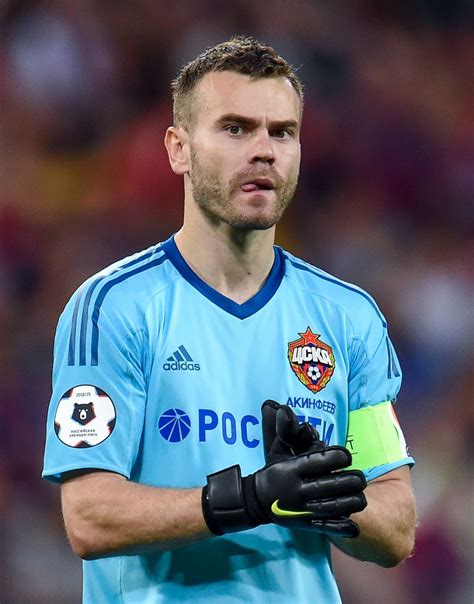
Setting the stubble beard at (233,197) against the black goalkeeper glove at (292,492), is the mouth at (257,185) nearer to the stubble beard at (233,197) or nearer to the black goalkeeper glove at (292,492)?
Answer: the stubble beard at (233,197)

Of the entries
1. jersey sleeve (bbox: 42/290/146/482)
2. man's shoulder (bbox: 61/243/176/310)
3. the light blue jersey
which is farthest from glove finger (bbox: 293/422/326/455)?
man's shoulder (bbox: 61/243/176/310)

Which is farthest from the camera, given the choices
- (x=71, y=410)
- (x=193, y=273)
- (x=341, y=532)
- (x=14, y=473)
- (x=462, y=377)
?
(x=462, y=377)

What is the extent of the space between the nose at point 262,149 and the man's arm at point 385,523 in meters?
0.70

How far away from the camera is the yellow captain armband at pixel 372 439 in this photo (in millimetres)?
2229

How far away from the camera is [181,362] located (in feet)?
6.92

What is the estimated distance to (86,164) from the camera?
14.0 ft

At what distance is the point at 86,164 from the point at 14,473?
4.10 feet

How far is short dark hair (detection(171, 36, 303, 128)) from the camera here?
2273 mm

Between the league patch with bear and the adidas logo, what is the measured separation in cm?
14

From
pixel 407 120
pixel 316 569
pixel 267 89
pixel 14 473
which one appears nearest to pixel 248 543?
pixel 316 569

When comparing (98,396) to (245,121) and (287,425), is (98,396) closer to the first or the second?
(287,425)

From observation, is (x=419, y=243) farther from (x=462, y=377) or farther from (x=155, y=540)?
(x=155, y=540)

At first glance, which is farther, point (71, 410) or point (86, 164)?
point (86, 164)

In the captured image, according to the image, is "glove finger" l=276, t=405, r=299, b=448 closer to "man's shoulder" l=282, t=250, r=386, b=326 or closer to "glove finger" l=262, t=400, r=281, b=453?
"glove finger" l=262, t=400, r=281, b=453
